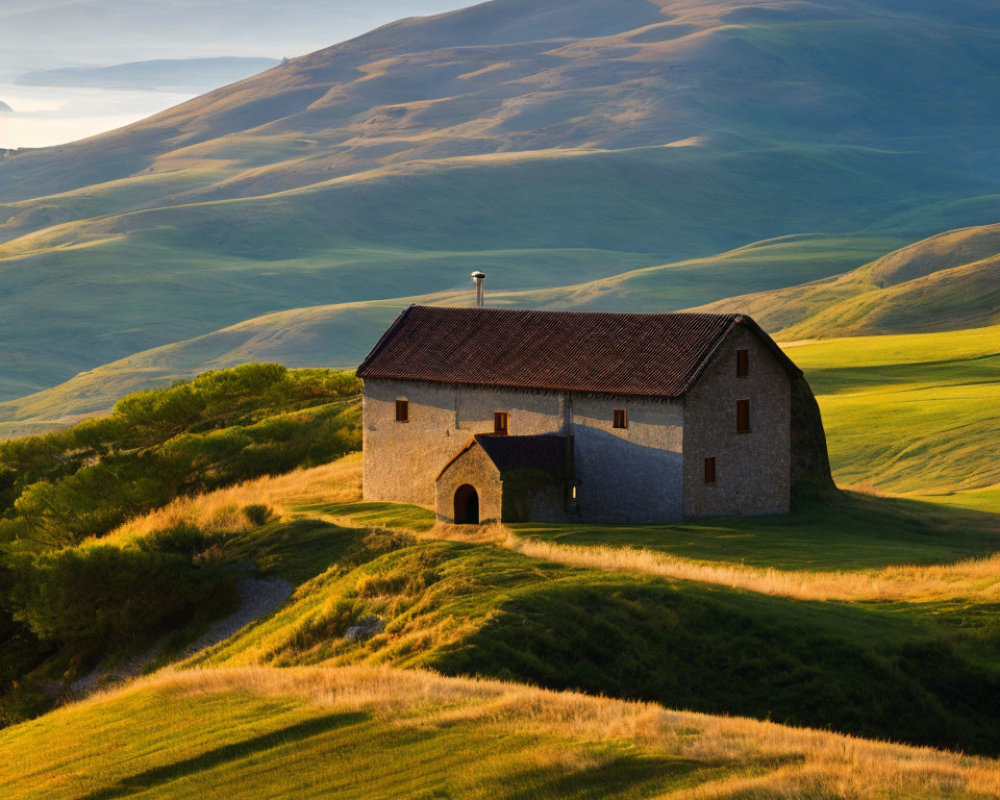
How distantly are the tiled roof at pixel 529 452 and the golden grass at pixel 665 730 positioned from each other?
20.9 m

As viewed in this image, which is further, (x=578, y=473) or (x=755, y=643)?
(x=578, y=473)

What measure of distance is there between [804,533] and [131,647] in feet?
82.1

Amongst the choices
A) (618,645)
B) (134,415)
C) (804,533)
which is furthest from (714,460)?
(134,415)

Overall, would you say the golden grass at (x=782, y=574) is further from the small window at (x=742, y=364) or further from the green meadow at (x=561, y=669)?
the small window at (x=742, y=364)

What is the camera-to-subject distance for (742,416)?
179ft

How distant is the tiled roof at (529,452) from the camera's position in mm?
51781

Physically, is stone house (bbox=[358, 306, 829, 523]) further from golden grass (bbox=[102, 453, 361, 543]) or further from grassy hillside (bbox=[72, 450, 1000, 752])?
grassy hillside (bbox=[72, 450, 1000, 752])

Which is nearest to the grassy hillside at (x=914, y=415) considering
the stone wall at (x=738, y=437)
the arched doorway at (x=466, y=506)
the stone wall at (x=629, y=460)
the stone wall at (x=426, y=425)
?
the stone wall at (x=738, y=437)

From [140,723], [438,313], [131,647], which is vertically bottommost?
[131,647]

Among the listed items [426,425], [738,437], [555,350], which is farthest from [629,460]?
[426,425]

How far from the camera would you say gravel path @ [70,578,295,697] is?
1706 inches

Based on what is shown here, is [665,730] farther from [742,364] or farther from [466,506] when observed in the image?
[742,364]

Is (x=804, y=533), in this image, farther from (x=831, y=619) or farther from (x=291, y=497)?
(x=291, y=497)

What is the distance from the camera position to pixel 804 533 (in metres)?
51.8
